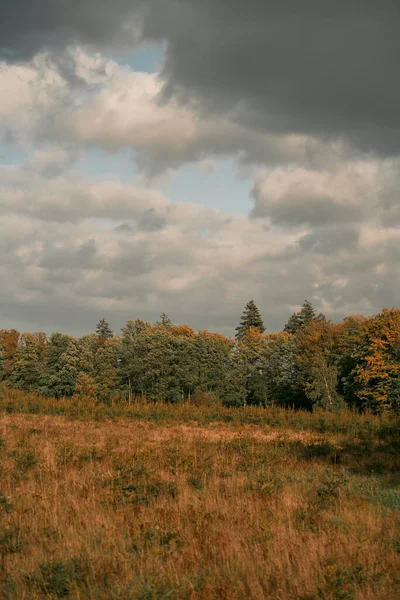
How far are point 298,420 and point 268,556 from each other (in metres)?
26.8

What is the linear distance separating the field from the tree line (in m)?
44.4

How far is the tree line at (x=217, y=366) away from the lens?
62094mm

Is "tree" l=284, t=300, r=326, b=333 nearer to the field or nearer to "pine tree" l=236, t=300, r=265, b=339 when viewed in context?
"pine tree" l=236, t=300, r=265, b=339

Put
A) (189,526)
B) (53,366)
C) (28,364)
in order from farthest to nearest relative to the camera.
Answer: (28,364) → (53,366) → (189,526)

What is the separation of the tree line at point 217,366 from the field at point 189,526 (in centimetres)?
4444

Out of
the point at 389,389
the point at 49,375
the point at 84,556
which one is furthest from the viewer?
the point at 49,375

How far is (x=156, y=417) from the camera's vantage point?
33.0m

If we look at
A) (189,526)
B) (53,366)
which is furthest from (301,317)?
(189,526)

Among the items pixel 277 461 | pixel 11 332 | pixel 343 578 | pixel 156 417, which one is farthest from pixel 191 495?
pixel 11 332

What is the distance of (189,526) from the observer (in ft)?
27.6

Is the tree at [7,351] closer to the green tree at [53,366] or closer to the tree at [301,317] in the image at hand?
the green tree at [53,366]

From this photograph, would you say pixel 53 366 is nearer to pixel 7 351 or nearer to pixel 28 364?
pixel 28 364

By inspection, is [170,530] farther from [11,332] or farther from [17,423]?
[11,332]

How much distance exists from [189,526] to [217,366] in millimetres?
76276
